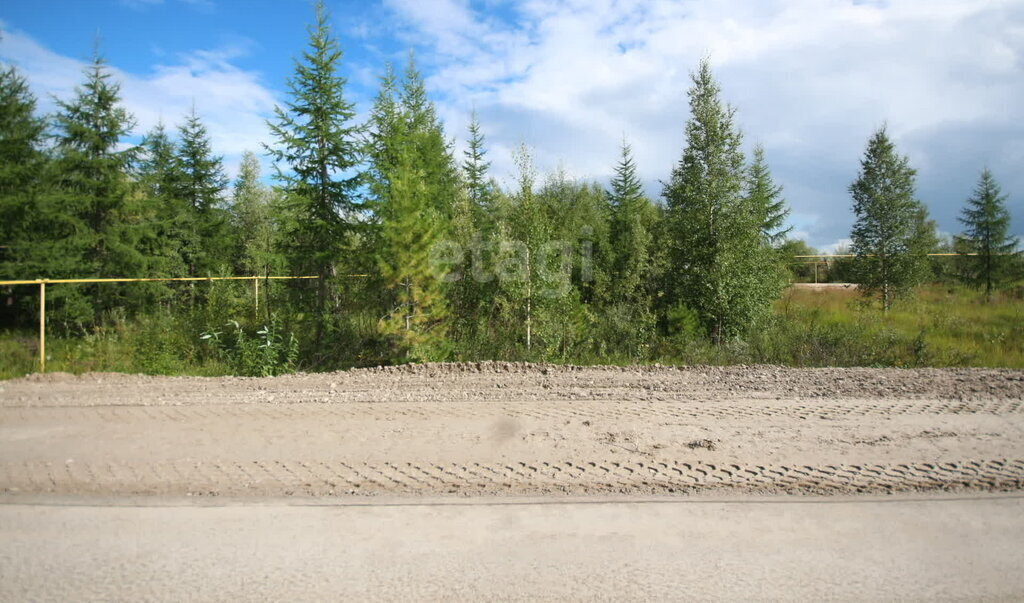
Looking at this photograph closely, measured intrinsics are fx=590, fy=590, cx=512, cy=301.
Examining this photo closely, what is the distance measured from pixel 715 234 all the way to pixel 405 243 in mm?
7987

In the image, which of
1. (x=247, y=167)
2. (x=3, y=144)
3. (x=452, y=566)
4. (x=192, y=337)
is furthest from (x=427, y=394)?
(x=247, y=167)

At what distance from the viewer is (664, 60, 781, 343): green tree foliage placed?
14.3 meters

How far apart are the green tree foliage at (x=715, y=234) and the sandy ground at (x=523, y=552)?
31.9ft

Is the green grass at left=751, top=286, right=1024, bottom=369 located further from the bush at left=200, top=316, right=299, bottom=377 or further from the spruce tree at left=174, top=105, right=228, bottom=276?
the spruce tree at left=174, top=105, right=228, bottom=276

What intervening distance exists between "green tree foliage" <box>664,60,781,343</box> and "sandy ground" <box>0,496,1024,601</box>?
31.9 ft

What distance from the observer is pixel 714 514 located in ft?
15.1

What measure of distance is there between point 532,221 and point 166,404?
7435 millimetres

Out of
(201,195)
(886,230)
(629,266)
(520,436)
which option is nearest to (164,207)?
(201,195)

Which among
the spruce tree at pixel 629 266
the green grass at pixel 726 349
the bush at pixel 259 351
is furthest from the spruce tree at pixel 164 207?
the spruce tree at pixel 629 266

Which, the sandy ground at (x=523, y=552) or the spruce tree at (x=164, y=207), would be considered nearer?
the sandy ground at (x=523, y=552)

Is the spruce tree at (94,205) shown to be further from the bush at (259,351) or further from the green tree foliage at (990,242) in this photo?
the green tree foliage at (990,242)

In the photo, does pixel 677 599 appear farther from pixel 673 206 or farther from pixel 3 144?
pixel 3 144

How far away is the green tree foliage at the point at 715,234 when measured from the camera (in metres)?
14.3

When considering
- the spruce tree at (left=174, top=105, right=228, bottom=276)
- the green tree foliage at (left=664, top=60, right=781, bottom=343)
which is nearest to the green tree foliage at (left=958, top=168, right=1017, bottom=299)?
the green tree foliage at (left=664, top=60, right=781, bottom=343)
